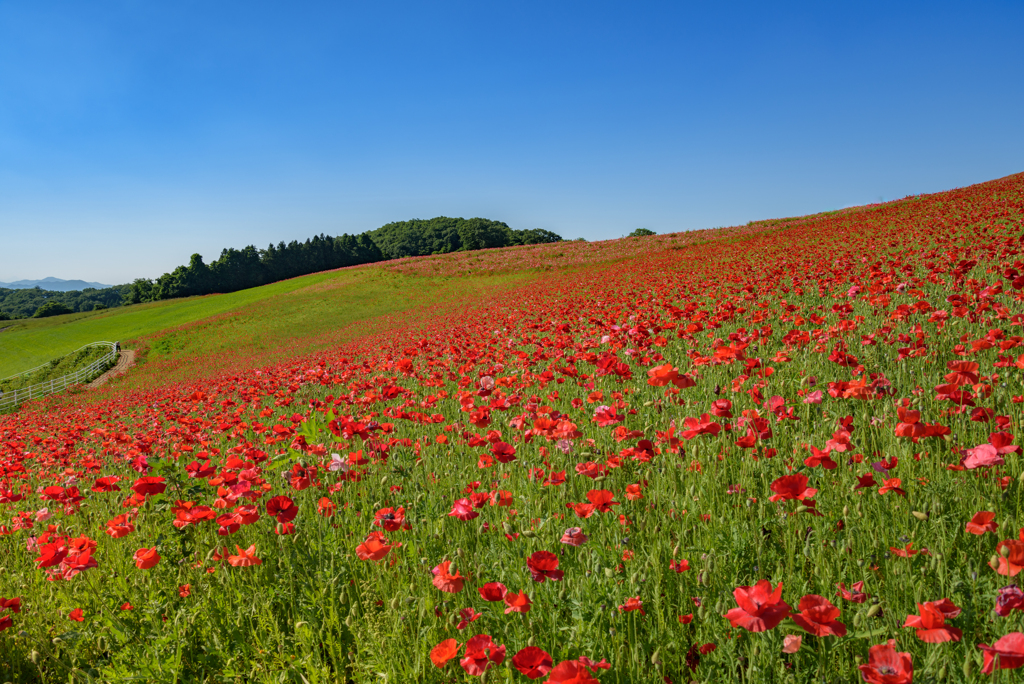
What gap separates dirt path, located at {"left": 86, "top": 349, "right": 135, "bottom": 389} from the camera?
2301 cm

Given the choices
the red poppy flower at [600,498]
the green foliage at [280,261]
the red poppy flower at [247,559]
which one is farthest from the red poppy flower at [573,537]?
the green foliage at [280,261]

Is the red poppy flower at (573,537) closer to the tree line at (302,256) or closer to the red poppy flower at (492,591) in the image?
the red poppy flower at (492,591)

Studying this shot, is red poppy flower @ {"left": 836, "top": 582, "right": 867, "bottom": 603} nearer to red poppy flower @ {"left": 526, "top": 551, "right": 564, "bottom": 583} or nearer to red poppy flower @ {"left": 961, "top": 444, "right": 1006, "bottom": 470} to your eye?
red poppy flower @ {"left": 961, "top": 444, "right": 1006, "bottom": 470}

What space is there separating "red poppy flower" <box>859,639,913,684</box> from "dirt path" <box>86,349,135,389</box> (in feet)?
93.5

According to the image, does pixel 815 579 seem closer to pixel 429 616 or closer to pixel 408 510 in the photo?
pixel 429 616

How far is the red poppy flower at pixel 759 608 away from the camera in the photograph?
4.16 ft

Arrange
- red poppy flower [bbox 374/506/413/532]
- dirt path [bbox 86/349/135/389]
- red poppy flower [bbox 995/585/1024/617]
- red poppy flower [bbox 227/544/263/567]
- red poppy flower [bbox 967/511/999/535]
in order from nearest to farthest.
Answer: red poppy flower [bbox 995/585/1024/617] < red poppy flower [bbox 967/511/999/535] < red poppy flower [bbox 374/506/413/532] < red poppy flower [bbox 227/544/263/567] < dirt path [bbox 86/349/135/389]

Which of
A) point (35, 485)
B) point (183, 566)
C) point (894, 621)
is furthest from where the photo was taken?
point (35, 485)

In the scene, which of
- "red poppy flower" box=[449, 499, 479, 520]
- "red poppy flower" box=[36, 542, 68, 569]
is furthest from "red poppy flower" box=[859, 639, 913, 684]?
"red poppy flower" box=[36, 542, 68, 569]

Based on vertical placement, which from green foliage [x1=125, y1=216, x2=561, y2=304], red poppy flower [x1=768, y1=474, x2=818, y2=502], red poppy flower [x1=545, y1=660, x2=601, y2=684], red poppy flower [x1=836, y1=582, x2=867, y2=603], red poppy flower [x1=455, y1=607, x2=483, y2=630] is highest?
green foliage [x1=125, y1=216, x2=561, y2=304]

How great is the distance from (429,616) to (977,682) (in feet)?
6.08

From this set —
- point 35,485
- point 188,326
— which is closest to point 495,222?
point 188,326

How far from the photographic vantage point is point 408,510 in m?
2.99

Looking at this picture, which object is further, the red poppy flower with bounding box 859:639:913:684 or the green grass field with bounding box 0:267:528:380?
the green grass field with bounding box 0:267:528:380
